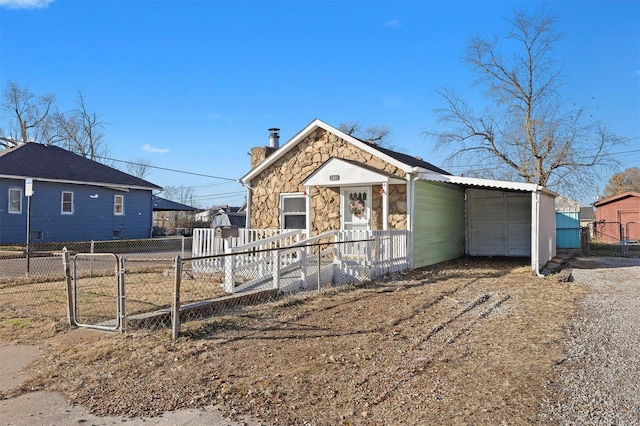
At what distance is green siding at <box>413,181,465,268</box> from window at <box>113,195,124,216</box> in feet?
61.0

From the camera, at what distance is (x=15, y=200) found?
21.8 m

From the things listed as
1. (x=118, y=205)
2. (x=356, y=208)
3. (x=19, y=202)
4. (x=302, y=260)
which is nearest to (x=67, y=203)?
(x=19, y=202)

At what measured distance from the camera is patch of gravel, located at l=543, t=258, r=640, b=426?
11.6ft

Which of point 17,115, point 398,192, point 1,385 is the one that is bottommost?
point 1,385

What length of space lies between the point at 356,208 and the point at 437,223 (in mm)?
2972

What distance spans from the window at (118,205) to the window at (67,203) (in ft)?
7.95

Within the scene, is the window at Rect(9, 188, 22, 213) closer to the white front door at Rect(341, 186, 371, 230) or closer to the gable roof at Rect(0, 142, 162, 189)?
the gable roof at Rect(0, 142, 162, 189)

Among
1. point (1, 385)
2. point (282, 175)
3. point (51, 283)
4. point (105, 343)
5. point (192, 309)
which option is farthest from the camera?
point (282, 175)

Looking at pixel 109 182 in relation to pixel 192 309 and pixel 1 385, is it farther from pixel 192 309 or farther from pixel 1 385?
pixel 1 385

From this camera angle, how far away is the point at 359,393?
3961 millimetres

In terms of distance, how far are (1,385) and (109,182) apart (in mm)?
22787

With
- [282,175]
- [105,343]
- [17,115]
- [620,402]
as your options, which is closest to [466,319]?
[620,402]

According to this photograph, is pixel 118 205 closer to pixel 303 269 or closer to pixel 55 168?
pixel 55 168

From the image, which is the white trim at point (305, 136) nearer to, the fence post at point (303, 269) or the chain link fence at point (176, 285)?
the chain link fence at point (176, 285)
